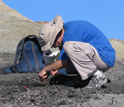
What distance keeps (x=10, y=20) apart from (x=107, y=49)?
13.7m

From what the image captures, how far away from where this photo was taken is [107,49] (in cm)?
428

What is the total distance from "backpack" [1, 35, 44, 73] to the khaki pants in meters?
2.61

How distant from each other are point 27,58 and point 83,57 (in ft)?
9.71

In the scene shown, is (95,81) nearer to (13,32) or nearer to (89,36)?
(89,36)

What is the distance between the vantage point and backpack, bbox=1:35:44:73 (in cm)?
657

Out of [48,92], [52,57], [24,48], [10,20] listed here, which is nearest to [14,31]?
[10,20]

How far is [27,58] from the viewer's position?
6.76 m

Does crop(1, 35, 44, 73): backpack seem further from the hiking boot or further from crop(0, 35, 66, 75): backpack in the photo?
the hiking boot

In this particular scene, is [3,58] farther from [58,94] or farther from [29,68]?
[58,94]

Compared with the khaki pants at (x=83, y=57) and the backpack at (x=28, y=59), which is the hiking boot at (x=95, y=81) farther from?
the backpack at (x=28, y=59)

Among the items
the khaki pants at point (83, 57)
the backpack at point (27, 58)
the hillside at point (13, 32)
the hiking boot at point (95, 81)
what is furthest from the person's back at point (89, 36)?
the hillside at point (13, 32)

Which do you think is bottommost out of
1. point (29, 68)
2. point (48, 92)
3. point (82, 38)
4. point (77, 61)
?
point (29, 68)

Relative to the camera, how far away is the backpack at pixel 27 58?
6574 mm

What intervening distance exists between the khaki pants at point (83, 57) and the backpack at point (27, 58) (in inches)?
103
